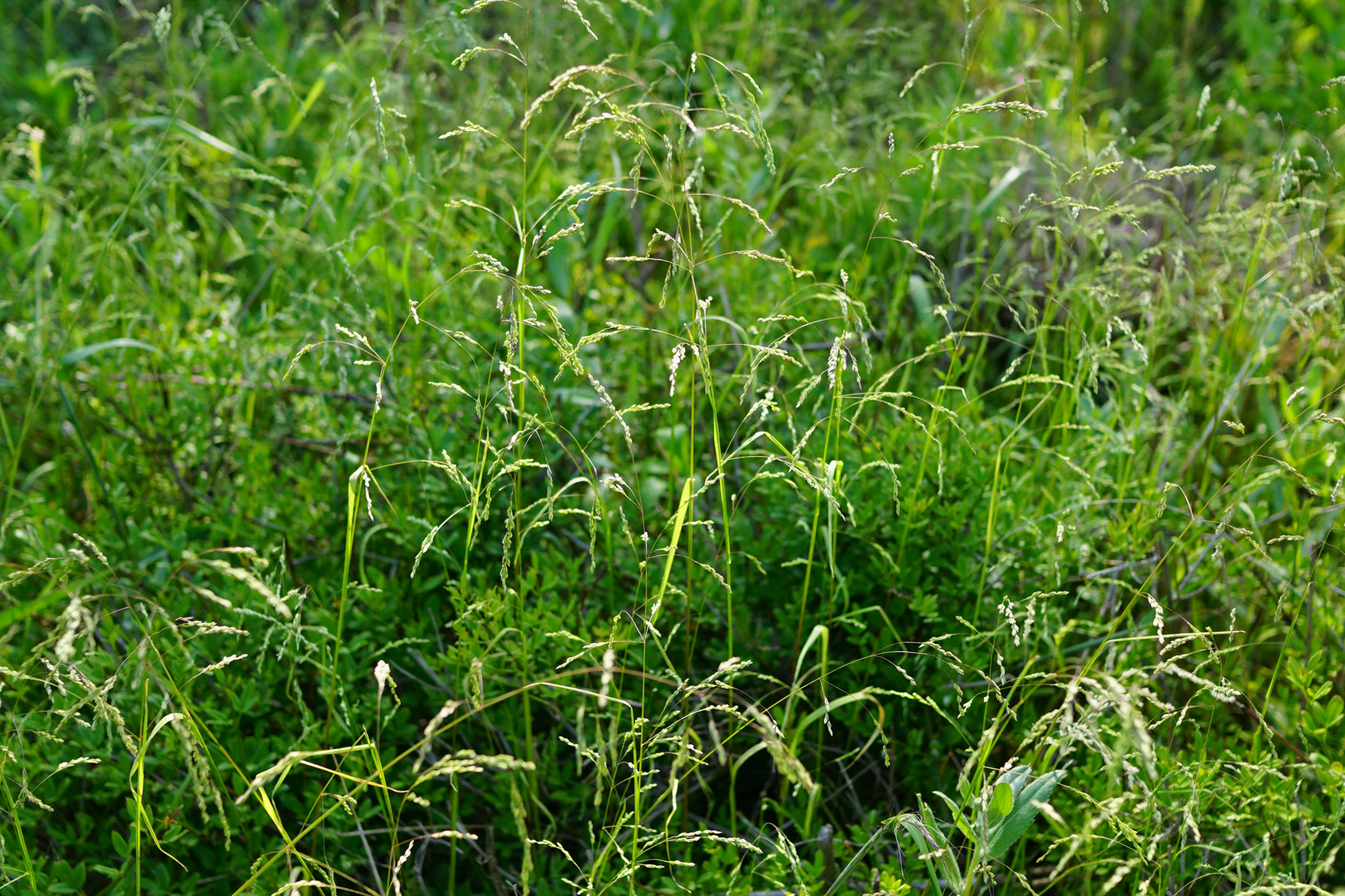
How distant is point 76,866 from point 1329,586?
193 centimetres

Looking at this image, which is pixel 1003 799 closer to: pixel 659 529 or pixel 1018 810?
pixel 1018 810

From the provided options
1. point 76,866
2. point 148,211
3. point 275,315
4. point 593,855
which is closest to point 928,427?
point 593,855

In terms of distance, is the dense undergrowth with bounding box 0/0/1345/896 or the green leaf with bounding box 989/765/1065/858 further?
the dense undergrowth with bounding box 0/0/1345/896

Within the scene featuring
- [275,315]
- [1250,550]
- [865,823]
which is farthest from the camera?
[275,315]

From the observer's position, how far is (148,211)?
2.66 m

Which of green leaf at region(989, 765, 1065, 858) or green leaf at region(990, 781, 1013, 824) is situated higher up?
green leaf at region(990, 781, 1013, 824)

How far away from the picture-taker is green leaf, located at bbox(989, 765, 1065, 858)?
4.05 ft

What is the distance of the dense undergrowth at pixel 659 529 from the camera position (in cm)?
137

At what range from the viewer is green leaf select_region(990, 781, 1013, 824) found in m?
1.21

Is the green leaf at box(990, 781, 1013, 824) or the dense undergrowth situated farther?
the dense undergrowth

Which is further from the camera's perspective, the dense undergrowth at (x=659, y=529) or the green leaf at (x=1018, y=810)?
the dense undergrowth at (x=659, y=529)

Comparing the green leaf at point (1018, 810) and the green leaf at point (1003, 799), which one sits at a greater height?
the green leaf at point (1003, 799)

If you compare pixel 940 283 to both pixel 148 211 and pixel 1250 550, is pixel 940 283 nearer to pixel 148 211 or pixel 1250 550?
pixel 1250 550

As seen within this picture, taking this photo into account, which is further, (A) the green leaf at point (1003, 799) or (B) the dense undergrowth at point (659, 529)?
(B) the dense undergrowth at point (659, 529)
